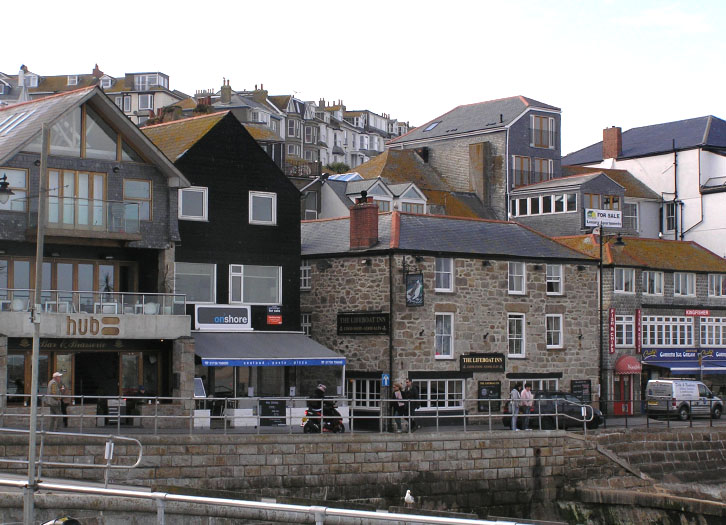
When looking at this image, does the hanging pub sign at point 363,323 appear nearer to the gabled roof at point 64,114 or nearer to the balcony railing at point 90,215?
the gabled roof at point 64,114

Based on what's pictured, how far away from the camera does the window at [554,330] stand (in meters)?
42.8

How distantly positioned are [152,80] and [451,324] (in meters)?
90.2

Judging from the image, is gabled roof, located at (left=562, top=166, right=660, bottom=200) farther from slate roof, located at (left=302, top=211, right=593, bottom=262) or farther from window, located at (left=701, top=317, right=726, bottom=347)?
slate roof, located at (left=302, top=211, right=593, bottom=262)

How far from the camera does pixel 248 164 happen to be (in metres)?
38.6

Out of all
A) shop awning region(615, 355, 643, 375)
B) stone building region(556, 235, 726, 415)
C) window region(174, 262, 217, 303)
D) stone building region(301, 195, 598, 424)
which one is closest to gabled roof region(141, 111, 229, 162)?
window region(174, 262, 217, 303)

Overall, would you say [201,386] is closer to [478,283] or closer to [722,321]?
[478,283]

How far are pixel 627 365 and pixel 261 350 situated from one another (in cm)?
1786

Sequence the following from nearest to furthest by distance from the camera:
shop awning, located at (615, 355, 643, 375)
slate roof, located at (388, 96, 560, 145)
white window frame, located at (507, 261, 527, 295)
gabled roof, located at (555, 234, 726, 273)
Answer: white window frame, located at (507, 261, 527, 295), shop awning, located at (615, 355, 643, 375), gabled roof, located at (555, 234, 726, 273), slate roof, located at (388, 96, 560, 145)

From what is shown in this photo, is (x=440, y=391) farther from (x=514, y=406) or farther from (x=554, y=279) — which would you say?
(x=554, y=279)

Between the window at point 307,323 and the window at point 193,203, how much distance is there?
604 cm

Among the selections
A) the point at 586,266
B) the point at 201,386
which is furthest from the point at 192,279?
the point at 586,266

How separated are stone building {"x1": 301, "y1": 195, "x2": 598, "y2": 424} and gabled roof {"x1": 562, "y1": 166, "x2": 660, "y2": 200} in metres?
21.7

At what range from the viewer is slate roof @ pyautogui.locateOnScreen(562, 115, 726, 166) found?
65812 mm

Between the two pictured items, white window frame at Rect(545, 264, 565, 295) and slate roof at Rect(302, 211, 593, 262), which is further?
white window frame at Rect(545, 264, 565, 295)
